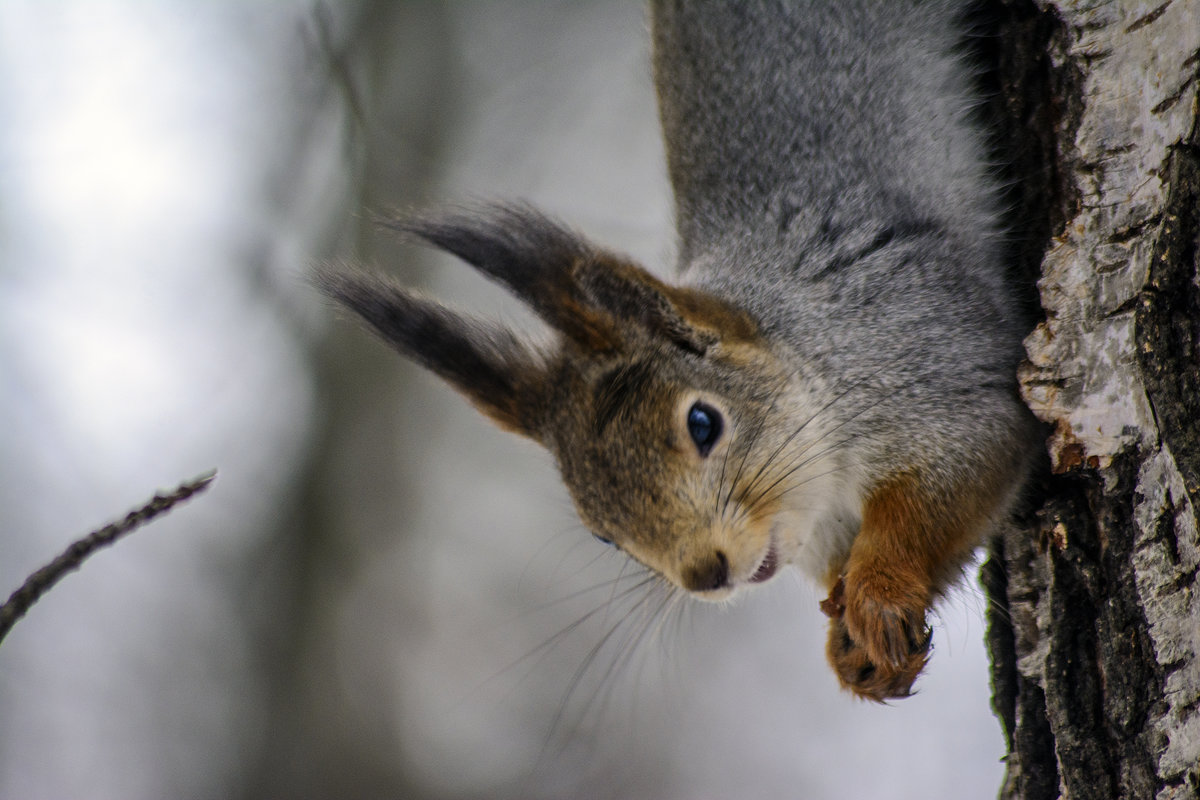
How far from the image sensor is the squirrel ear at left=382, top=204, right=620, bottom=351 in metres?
1.37

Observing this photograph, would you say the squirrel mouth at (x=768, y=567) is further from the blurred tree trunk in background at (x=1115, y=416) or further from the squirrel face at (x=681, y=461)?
the blurred tree trunk in background at (x=1115, y=416)

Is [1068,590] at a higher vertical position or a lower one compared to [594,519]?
lower

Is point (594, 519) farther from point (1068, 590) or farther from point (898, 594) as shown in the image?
point (1068, 590)

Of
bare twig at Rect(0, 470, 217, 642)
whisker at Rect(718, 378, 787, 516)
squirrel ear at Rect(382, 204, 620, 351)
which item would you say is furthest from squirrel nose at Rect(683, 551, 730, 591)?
bare twig at Rect(0, 470, 217, 642)

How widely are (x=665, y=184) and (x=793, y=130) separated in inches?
20.0

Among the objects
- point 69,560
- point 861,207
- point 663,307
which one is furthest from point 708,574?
point 69,560

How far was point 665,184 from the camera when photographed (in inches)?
88.1

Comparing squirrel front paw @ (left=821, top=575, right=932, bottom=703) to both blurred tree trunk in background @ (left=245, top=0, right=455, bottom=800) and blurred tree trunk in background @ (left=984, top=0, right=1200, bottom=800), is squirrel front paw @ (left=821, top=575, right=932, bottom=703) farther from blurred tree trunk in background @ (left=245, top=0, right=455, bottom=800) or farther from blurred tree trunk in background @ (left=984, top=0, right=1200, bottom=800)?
blurred tree trunk in background @ (left=245, top=0, right=455, bottom=800)

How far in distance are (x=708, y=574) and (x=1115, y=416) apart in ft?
2.01

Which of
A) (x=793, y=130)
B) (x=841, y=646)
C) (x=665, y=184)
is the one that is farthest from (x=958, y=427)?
(x=665, y=184)

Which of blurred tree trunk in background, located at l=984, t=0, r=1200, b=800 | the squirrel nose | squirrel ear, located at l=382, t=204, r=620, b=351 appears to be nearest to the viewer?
blurred tree trunk in background, located at l=984, t=0, r=1200, b=800

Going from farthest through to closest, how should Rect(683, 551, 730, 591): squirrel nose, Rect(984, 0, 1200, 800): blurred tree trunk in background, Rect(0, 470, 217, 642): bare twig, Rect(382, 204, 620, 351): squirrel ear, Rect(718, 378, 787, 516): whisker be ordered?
Rect(718, 378, 787, 516): whisker, Rect(683, 551, 730, 591): squirrel nose, Rect(382, 204, 620, 351): squirrel ear, Rect(984, 0, 1200, 800): blurred tree trunk in background, Rect(0, 470, 217, 642): bare twig

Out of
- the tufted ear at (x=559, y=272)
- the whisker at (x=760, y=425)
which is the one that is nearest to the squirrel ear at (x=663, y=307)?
the tufted ear at (x=559, y=272)

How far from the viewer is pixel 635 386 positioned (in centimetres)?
159
